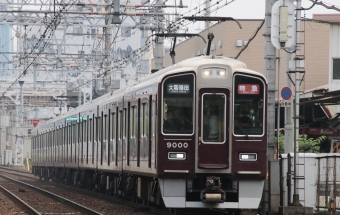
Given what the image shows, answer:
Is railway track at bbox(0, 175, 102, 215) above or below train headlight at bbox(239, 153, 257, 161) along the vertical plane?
below

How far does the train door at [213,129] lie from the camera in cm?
1396

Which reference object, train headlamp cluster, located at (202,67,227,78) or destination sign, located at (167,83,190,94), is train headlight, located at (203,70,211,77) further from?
destination sign, located at (167,83,190,94)

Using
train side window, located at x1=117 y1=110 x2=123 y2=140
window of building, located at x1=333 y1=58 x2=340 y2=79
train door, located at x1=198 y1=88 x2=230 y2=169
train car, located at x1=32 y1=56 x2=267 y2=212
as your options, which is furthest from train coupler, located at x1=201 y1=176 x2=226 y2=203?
window of building, located at x1=333 y1=58 x2=340 y2=79

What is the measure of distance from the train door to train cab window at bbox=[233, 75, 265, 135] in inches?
7.8

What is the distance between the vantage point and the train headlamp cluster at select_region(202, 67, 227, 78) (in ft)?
46.5

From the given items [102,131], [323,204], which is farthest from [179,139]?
[102,131]

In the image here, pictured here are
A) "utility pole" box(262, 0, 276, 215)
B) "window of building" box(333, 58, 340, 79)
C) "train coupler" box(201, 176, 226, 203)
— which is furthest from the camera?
"window of building" box(333, 58, 340, 79)

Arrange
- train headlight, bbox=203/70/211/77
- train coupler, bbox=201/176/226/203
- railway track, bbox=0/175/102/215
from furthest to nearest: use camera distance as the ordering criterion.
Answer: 1. railway track, bbox=0/175/102/215
2. train headlight, bbox=203/70/211/77
3. train coupler, bbox=201/176/226/203

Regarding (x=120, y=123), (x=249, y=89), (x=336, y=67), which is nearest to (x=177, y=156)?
(x=249, y=89)

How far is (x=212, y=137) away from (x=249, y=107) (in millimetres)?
769

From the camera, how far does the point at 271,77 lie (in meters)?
15.0

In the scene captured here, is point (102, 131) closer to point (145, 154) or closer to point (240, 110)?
point (145, 154)

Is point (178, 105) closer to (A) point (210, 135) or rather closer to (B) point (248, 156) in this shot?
(A) point (210, 135)

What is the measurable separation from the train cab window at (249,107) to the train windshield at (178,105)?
2.42 feet
